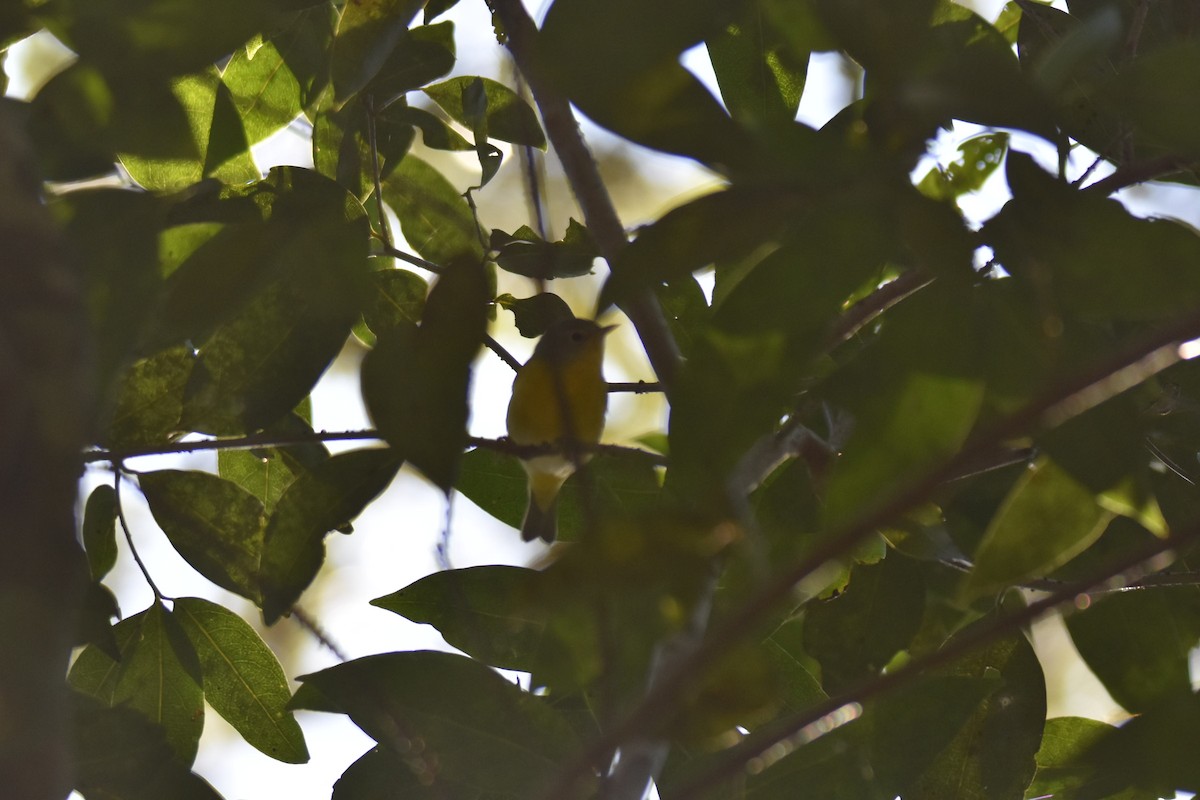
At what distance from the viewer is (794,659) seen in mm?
1579

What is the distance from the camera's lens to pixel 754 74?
151 cm

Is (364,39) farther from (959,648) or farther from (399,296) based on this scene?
(959,648)

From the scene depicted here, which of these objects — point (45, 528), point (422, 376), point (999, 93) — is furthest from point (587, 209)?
point (45, 528)

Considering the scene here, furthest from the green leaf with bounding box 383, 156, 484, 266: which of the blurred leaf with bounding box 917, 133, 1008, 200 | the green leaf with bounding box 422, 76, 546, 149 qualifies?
the blurred leaf with bounding box 917, 133, 1008, 200

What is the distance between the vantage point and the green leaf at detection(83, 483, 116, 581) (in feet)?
4.50

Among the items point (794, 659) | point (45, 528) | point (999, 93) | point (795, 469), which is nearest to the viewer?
point (45, 528)

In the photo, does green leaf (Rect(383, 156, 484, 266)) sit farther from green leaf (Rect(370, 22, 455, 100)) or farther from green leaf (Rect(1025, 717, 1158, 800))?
green leaf (Rect(1025, 717, 1158, 800))

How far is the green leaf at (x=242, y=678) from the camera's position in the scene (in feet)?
4.91

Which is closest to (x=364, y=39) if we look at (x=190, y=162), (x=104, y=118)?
(x=190, y=162)

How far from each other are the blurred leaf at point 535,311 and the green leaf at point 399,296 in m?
0.15

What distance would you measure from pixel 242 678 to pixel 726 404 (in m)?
1.02

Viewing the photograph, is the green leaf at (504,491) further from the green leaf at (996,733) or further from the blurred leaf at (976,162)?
the blurred leaf at (976,162)

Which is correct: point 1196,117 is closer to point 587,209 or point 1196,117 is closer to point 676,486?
point 676,486

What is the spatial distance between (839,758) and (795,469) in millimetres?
396
